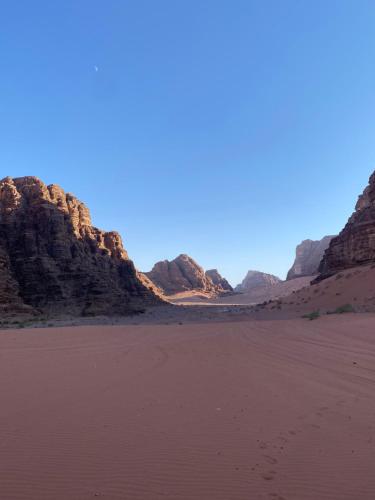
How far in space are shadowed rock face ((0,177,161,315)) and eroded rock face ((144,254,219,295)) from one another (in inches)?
2010

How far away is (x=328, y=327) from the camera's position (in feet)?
37.9

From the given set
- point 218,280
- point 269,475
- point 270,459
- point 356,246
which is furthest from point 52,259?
point 218,280

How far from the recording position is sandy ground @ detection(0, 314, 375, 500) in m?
2.56

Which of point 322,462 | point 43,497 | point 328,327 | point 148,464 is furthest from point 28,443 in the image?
point 328,327

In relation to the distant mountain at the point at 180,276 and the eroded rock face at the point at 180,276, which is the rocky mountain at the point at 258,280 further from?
the eroded rock face at the point at 180,276

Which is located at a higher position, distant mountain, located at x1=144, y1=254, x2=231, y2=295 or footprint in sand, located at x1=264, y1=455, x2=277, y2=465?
distant mountain, located at x1=144, y1=254, x2=231, y2=295

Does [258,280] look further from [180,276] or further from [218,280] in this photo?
[180,276]

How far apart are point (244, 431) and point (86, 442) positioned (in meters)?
1.49

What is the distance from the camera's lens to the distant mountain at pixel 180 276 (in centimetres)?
9644

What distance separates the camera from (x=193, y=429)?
11.6ft

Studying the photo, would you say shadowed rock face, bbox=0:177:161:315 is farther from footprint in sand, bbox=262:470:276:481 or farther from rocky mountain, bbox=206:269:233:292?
rocky mountain, bbox=206:269:233:292

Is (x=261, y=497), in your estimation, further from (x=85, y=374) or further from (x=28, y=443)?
(x=85, y=374)

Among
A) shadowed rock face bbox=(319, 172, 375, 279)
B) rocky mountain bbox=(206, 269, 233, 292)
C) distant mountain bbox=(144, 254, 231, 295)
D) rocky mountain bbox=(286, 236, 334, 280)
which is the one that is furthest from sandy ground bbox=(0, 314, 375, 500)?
rocky mountain bbox=(206, 269, 233, 292)

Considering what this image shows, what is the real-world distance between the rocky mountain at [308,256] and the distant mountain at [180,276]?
23.2 m
